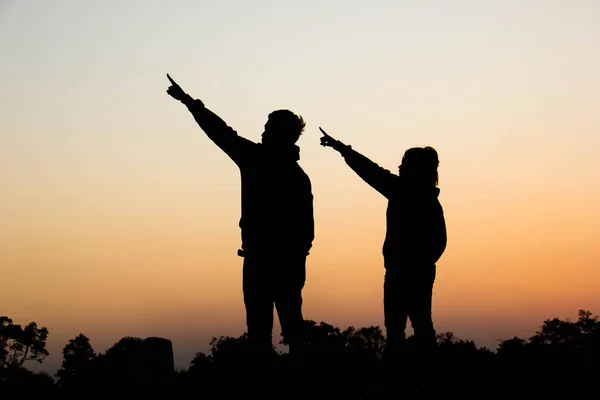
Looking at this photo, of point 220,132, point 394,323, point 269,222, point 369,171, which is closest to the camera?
point 220,132

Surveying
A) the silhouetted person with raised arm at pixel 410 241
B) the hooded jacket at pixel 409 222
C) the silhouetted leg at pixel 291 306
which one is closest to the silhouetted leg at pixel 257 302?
the silhouetted leg at pixel 291 306

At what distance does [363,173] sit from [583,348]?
19.5 ft

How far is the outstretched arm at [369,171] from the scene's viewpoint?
10797 mm

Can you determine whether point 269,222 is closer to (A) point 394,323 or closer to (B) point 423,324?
(A) point 394,323

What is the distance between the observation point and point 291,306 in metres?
9.30

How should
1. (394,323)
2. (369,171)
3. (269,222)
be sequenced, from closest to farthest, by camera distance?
(269,222) → (394,323) → (369,171)

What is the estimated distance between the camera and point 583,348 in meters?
13.2

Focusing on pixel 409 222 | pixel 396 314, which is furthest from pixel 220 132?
pixel 396 314

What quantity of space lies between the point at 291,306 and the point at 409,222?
2.46 meters

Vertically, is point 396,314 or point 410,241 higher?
point 410,241

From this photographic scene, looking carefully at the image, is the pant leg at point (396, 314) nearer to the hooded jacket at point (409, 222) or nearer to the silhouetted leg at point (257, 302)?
the hooded jacket at point (409, 222)

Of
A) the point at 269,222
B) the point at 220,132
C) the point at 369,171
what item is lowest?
the point at 269,222

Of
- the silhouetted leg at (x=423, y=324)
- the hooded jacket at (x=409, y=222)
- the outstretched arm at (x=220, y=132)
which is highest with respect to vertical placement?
the outstretched arm at (x=220, y=132)

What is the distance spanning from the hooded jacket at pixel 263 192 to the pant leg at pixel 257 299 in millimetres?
200
